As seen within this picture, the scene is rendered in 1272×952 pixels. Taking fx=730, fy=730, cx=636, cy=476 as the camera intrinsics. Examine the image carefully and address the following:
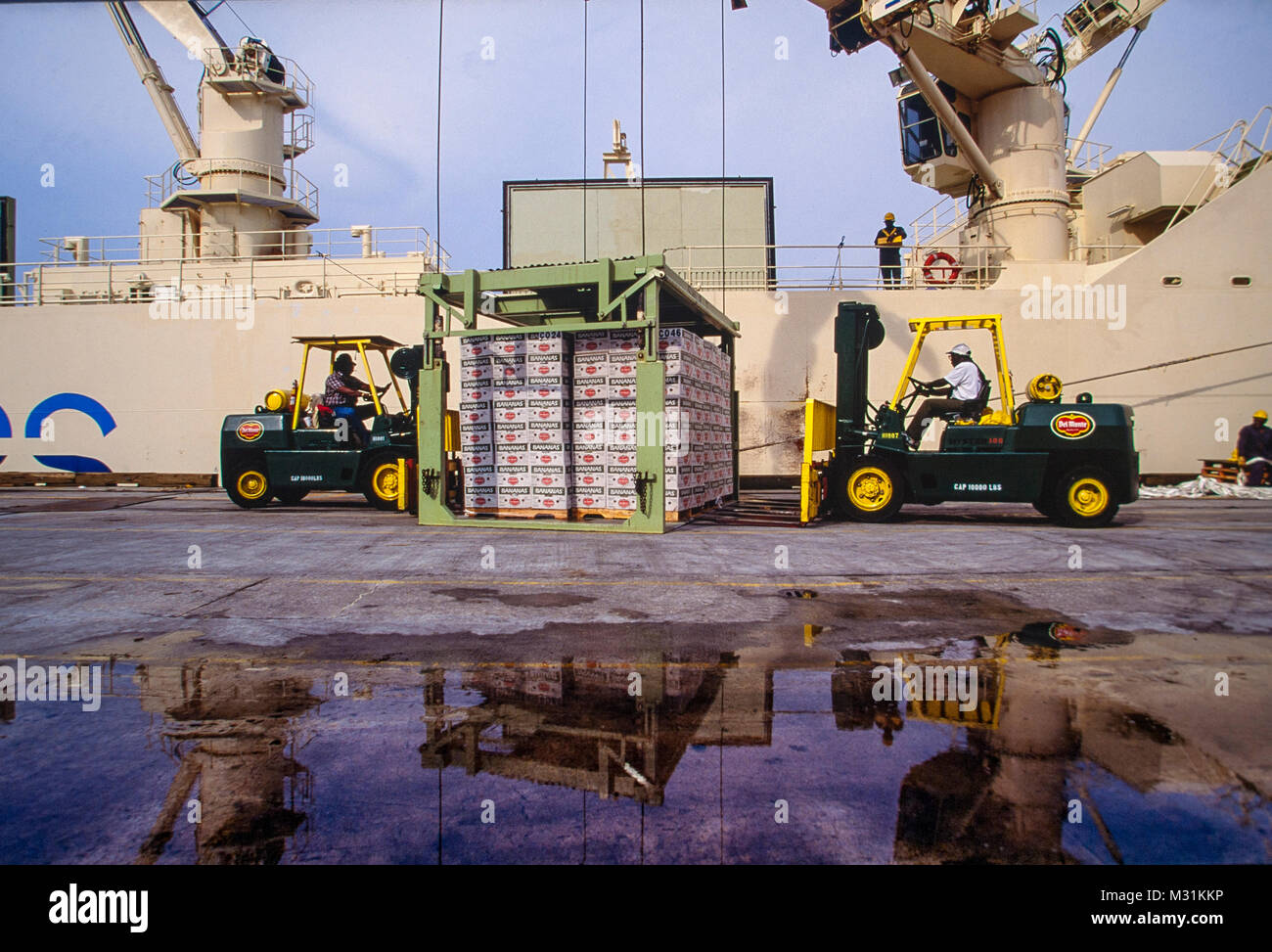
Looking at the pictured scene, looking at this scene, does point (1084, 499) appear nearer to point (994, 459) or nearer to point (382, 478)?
point (994, 459)

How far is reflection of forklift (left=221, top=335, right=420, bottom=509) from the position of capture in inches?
462

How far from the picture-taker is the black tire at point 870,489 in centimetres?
1013

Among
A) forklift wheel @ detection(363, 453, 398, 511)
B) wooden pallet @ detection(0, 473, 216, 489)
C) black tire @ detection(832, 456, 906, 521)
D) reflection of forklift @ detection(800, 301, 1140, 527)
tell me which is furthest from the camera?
wooden pallet @ detection(0, 473, 216, 489)

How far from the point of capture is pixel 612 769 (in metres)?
2.67

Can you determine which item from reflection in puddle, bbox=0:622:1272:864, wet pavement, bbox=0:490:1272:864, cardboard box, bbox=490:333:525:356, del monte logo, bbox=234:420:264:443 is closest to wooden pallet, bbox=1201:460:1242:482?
wet pavement, bbox=0:490:1272:864

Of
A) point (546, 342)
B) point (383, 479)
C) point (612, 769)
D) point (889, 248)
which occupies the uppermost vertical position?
point (889, 248)

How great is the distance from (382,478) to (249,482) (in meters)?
2.40

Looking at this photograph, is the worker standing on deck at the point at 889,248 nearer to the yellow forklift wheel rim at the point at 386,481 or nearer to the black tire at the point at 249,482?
the yellow forklift wheel rim at the point at 386,481

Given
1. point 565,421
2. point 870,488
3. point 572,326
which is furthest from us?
point 870,488

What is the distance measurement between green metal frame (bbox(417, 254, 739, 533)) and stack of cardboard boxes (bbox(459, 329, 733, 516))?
0.93 ft

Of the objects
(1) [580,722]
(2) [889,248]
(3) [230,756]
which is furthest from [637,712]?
(2) [889,248]

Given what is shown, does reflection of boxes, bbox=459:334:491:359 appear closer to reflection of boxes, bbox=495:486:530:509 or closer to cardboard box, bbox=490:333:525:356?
cardboard box, bbox=490:333:525:356

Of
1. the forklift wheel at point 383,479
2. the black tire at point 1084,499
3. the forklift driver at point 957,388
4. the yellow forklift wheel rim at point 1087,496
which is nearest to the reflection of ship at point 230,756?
the forklift wheel at point 383,479
